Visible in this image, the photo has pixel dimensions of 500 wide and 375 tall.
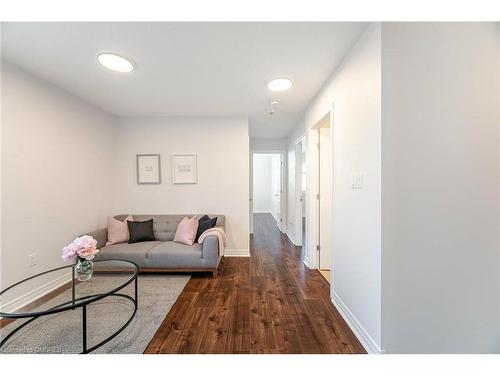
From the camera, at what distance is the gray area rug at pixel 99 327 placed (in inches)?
60.3

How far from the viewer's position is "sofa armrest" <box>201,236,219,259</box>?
2791 mm

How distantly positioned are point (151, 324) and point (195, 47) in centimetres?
238

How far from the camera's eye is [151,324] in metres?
1.79

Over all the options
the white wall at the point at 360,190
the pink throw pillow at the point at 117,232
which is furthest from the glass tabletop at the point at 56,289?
the white wall at the point at 360,190

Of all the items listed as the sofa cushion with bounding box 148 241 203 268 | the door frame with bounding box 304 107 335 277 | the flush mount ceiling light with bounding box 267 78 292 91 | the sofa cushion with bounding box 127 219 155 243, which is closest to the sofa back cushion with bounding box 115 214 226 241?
the sofa cushion with bounding box 127 219 155 243

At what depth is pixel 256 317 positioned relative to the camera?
192 cm

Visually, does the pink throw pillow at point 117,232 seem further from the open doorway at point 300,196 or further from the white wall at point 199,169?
the open doorway at point 300,196

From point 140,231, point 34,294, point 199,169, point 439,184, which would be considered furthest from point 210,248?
point 439,184

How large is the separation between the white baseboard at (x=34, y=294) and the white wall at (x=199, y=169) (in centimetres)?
135

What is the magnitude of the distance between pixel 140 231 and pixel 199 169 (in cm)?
133

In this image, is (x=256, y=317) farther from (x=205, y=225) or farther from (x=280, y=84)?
(x=280, y=84)

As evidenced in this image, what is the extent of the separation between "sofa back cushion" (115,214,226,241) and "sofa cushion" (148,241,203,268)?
0.47 metres
